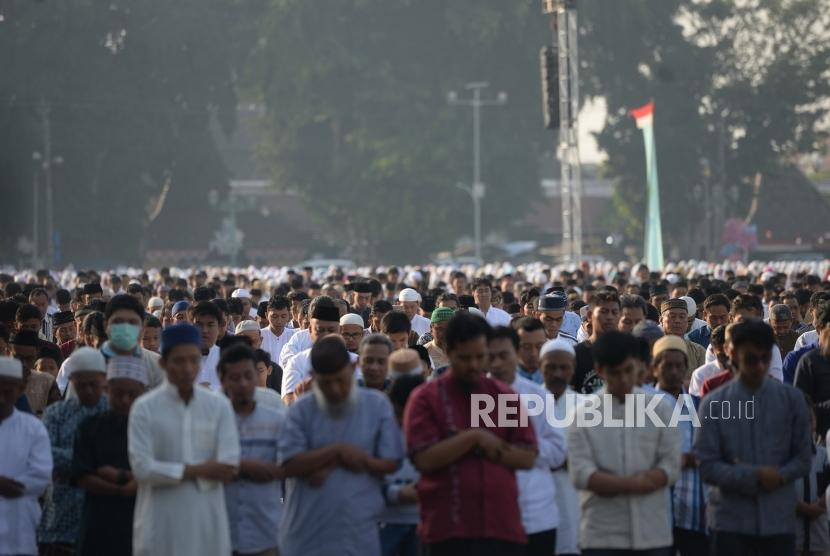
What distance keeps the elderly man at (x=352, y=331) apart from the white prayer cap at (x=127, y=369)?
369 centimetres

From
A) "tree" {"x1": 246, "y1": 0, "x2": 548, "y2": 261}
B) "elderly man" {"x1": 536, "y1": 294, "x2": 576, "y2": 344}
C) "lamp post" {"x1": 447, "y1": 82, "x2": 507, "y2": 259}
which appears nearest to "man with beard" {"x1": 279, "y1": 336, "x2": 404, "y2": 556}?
"elderly man" {"x1": 536, "y1": 294, "x2": 576, "y2": 344}

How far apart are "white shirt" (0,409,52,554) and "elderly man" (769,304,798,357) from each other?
6649 mm

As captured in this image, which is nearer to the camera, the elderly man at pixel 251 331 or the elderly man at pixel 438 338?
the elderly man at pixel 438 338

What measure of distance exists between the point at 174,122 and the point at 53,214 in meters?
6.44

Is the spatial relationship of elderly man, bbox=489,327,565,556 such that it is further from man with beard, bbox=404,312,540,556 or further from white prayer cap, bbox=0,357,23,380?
white prayer cap, bbox=0,357,23,380

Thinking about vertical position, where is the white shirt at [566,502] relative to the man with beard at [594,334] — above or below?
below

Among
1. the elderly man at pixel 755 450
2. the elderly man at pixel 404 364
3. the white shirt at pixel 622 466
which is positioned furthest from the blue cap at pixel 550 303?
the white shirt at pixel 622 466

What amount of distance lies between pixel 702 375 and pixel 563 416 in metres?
2.00

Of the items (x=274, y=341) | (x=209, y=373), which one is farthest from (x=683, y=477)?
(x=274, y=341)

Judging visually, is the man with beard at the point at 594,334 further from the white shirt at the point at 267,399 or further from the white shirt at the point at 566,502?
the white shirt at the point at 267,399

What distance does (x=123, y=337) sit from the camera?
8.33 metres

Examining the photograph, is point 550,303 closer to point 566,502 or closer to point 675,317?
point 675,317

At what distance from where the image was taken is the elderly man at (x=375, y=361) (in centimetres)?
825

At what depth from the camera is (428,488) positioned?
6582 mm
